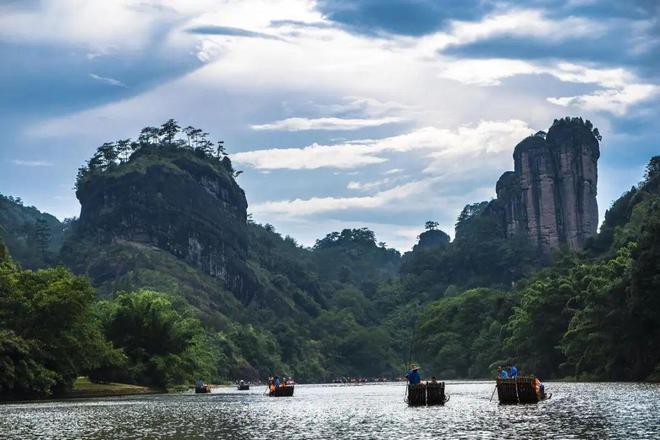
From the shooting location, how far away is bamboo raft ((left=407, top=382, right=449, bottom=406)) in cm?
5878

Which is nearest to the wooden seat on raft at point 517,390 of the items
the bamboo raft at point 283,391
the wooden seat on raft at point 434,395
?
the wooden seat on raft at point 434,395

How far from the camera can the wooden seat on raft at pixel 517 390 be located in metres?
56.9

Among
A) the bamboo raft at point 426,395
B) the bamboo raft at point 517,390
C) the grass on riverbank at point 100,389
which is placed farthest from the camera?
the grass on riverbank at point 100,389

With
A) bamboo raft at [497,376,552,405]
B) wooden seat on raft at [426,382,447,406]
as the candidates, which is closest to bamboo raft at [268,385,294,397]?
wooden seat on raft at [426,382,447,406]

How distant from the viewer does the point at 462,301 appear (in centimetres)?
19162

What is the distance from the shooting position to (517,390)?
5712 centimetres

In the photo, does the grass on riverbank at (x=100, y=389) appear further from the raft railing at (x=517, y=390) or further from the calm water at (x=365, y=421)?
the raft railing at (x=517, y=390)

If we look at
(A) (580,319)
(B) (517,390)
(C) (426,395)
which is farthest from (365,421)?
(A) (580,319)

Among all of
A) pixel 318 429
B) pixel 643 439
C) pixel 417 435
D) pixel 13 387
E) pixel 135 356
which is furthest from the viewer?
pixel 135 356

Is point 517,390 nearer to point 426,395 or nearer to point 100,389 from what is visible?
point 426,395

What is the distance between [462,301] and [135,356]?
10326 cm

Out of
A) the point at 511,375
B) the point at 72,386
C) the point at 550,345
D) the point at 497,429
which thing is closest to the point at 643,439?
the point at 497,429

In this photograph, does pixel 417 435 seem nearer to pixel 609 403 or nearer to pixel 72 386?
pixel 609 403

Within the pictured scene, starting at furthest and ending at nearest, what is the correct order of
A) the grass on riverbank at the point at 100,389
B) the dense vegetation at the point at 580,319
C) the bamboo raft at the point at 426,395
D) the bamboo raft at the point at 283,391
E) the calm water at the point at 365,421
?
1. the bamboo raft at the point at 283,391
2. the grass on riverbank at the point at 100,389
3. the dense vegetation at the point at 580,319
4. the bamboo raft at the point at 426,395
5. the calm water at the point at 365,421
